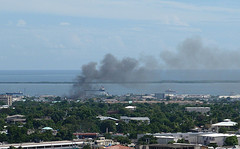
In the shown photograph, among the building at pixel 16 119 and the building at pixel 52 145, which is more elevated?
the building at pixel 16 119

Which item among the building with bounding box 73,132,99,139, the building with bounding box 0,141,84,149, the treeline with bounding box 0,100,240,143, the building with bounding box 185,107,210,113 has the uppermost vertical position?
the building with bounding box 185,107,210,113

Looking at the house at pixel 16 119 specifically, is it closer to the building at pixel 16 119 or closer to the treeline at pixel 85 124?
the building at pixel 16 119

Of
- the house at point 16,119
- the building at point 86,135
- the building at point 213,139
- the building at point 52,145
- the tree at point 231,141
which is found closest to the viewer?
the tree at point 231,141

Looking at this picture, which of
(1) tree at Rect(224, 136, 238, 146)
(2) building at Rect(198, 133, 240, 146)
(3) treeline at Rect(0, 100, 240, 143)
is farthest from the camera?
(3) treeline at Rect(0, 100, 240, 143)

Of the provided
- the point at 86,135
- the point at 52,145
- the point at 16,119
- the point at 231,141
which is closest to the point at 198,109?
the point at 16,119

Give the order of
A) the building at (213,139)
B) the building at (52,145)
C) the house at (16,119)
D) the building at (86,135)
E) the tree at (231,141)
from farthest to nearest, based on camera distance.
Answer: the house at (16,119), the building at (86,135), the building at (213,139), the building at (52,145), the tree at (231,141)

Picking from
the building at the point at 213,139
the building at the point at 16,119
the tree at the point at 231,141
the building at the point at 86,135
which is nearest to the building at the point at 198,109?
the building at the point at 16,119

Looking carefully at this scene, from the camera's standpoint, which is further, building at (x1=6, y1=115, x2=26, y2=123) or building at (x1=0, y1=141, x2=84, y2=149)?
building at (x1=6, y1=115, x2=26, y2=123)

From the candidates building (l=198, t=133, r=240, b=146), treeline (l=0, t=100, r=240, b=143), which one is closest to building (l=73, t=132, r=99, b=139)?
treeline (l=0, t=100, r=240, b=143)

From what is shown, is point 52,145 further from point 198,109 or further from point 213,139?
point 198,109

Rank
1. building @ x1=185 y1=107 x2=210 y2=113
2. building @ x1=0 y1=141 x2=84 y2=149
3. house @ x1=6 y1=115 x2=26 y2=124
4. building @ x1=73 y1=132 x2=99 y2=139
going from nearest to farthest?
1. building @ x1=0 y1=141 x2=84 y2=149
2. building @ x1=73 y1=132 x2=99 y2=139
3. house @ x1=6 y1=115 x2=26 y2=124
4. building @ x1=185 y1=107 x2=210 y2=113

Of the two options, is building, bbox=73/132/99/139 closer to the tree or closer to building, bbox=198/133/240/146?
building, bbox=198/133/240/146
